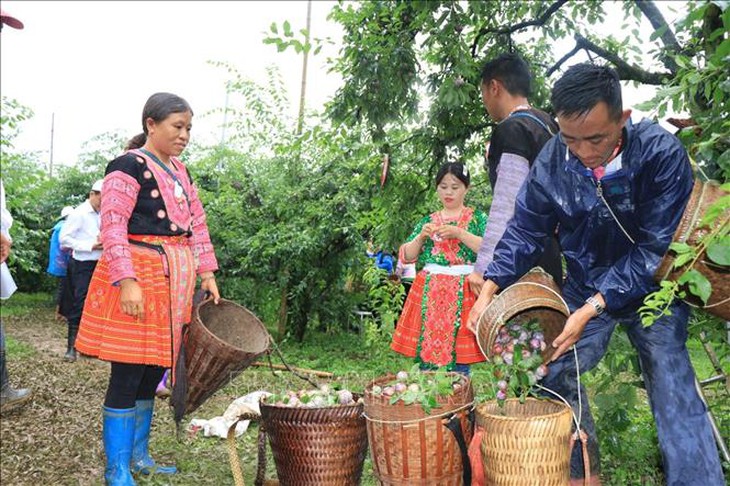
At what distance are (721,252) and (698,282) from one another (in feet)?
0.41

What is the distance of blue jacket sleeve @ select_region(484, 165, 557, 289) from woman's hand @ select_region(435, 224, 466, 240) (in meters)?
1.08

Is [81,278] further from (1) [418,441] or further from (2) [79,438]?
(1) [418,441]

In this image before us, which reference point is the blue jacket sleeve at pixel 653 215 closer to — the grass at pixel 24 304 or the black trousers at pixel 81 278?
the black trousers at pixel 81 278

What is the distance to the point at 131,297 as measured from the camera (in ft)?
10.2

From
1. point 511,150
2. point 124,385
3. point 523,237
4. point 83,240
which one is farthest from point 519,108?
point 83,240

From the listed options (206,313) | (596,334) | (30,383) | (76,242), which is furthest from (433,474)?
(76,242)

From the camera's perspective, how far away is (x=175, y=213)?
11.0 feet

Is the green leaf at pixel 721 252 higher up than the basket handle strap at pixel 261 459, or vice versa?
the green leaf at pixel 721 252

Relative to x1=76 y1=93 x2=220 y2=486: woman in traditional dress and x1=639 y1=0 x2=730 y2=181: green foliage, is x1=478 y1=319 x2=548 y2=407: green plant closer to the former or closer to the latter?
x1=639 y1=0 x2=730 y2=181: green foliage

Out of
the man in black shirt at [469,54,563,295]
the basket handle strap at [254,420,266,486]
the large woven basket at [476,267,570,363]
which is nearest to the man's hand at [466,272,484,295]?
the man in black shirt at [469,54,563,295]

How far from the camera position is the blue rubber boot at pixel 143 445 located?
136 inches

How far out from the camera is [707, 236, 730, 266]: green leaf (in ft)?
6.73

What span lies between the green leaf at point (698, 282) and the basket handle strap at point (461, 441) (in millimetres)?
985

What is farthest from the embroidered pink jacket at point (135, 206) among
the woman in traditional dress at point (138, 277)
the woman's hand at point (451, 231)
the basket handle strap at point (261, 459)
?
the woman's hand at point (451, 231)
